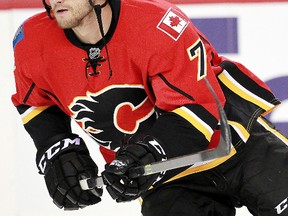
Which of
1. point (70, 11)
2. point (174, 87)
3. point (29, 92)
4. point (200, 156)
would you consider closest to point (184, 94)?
point (174, 87)

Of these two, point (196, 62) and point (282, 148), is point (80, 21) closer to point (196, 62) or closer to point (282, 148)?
point (196, 62)

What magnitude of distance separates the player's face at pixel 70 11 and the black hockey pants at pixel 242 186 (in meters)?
0.54

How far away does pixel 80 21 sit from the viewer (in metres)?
2.90

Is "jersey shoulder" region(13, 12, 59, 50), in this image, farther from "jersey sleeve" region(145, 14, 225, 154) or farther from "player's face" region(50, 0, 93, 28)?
"jersey sleeve" region(145, 14, 225, 154)

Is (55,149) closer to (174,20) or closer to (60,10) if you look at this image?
(60,10)

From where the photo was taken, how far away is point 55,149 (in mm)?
3027

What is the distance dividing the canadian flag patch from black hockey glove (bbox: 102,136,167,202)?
31 cm

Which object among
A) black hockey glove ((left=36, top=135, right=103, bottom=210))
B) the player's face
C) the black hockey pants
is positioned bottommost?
the black hockey pants

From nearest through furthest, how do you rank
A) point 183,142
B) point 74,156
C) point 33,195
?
point 183,142 → point 74,156 → point 33,195

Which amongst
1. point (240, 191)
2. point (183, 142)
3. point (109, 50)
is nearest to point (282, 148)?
point (240, 191)

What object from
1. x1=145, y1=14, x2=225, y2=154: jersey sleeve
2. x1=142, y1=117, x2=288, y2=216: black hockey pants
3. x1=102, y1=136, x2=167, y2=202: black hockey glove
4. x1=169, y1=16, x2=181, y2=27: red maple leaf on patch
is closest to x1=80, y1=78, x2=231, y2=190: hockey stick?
x1=102, y1=136, x2=167, y2=202: black hockey glove

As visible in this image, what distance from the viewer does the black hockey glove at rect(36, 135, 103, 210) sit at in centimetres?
292

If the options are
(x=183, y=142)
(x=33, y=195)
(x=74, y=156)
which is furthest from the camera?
(x=33, y=195)

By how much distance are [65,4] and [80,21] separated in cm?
6
